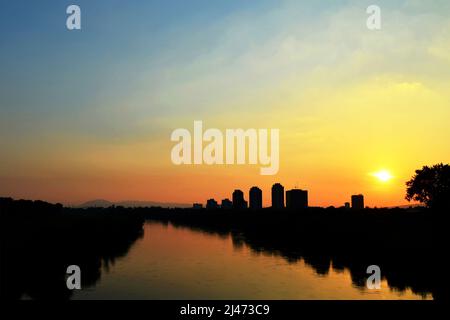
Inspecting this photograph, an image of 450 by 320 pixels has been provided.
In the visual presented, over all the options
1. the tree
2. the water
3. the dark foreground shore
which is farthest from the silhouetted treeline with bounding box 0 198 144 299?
the tree

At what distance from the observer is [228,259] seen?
69938 mm

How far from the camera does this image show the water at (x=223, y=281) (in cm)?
4131

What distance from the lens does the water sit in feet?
136

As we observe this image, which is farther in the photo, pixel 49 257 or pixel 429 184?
pixel 429 184

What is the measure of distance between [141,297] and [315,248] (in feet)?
155

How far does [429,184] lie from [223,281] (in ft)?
201

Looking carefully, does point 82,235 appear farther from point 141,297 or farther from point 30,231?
point 141,297

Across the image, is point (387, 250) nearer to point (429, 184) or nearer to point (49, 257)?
point (429, 184)

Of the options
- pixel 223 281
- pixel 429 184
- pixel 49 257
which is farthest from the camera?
pixel 429 184

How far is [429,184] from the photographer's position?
304ft

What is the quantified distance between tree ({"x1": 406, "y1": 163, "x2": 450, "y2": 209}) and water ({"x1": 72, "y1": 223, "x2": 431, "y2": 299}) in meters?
40.1
